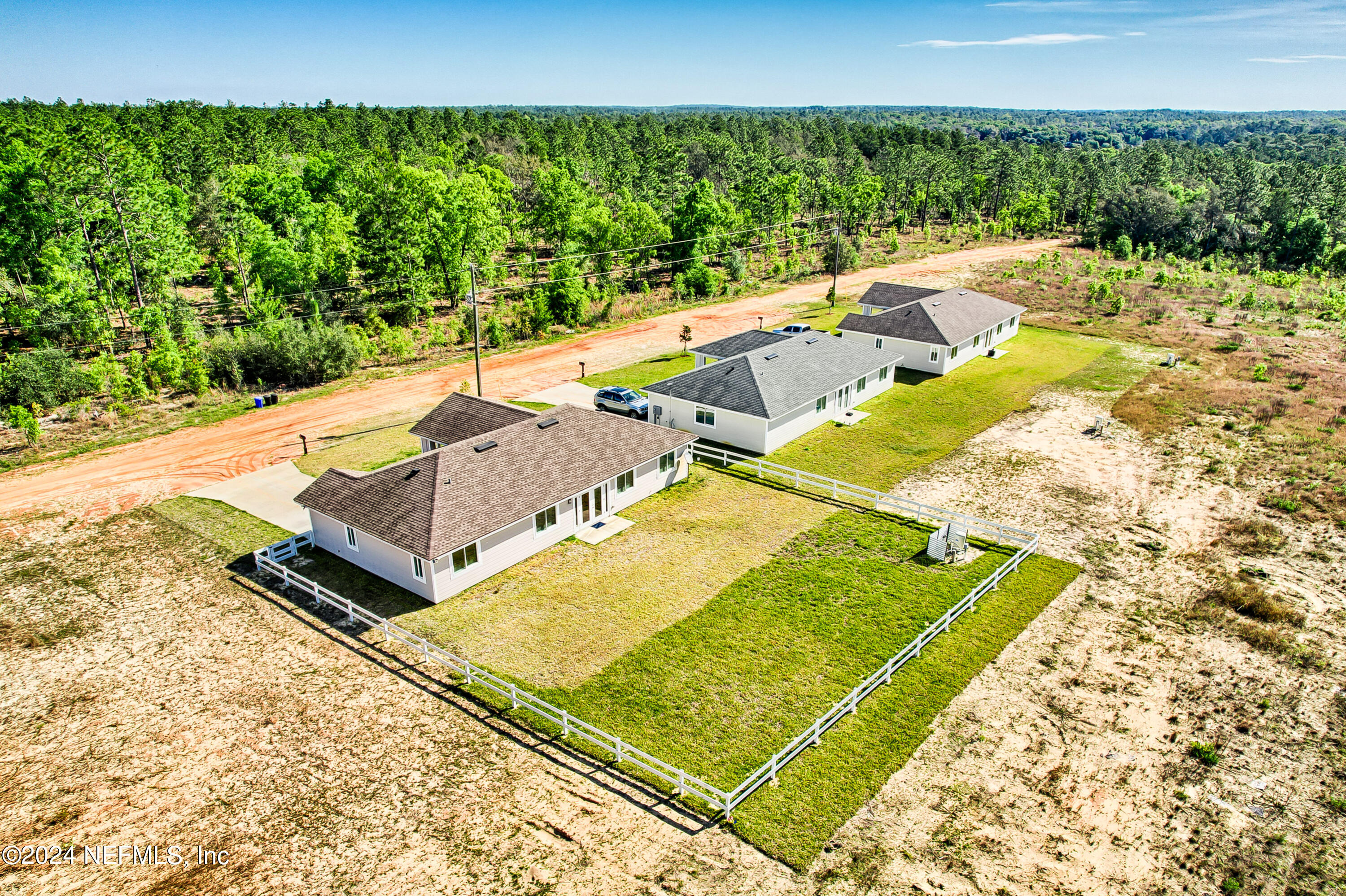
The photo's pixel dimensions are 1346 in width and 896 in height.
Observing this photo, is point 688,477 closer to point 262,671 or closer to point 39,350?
point 262,671

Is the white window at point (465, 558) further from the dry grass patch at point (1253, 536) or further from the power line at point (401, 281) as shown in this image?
the power line at point (401, 281)

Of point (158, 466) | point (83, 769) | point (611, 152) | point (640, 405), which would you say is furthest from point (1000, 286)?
point (83, 769)

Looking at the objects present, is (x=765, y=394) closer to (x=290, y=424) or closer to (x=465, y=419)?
(x=465, y=419)

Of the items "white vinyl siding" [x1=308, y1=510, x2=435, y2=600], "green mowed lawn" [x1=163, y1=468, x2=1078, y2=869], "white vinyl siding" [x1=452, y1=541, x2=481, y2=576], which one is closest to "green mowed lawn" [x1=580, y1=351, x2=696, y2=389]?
"green mowed lawn" [x1=163, y1=468, x2=1078, y2=869]

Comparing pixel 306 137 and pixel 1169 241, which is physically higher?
pixel 306 137

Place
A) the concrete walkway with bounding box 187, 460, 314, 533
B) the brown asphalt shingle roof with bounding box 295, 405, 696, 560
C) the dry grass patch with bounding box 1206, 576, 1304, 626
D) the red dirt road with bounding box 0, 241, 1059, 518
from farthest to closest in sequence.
Answer: the red dirt road with bounding box 0, 241, 1059, 518, the concrete walkway with bounding box 187, 460, 314, 533, the brown asphalt shingle roof with bounding box 295, 405, 696, 560, the dry grass patch with bounding box 1206, 576, 1304, 626

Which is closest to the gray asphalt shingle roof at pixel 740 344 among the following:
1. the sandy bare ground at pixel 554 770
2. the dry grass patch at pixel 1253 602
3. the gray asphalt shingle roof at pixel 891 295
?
the gray asphalt shingle roof at pixel 891 295

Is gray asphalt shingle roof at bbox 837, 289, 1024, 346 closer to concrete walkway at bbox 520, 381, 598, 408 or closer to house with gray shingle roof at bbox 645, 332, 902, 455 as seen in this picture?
house with gray shingle roof at bbox 645, 332, 902, 455
